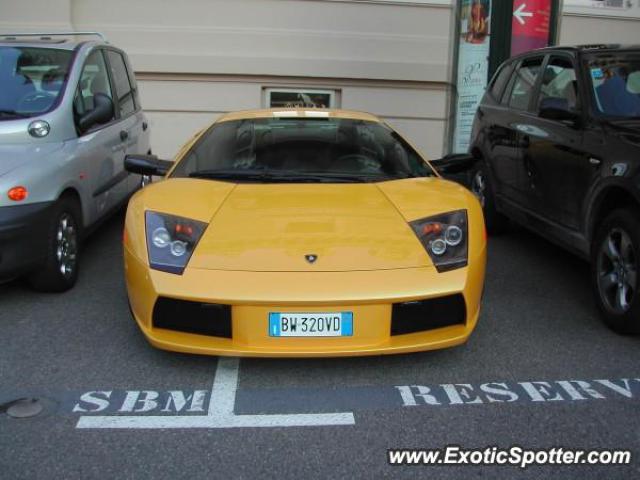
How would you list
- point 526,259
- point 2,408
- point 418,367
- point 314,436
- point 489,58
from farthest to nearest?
point 489,58, point 526,259, point 418,367, point 2,408, point 314,436

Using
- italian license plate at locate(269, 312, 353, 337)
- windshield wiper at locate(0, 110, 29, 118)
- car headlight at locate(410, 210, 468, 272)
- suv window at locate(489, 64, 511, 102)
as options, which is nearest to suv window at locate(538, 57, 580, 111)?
suv window at locate(489, 64, 511, 102)

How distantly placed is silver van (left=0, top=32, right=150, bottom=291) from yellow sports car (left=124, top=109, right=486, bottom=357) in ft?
2.84

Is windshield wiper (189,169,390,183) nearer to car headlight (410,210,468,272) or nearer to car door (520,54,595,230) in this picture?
car headlight (410,210,468,272)

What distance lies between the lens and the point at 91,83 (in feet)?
18.6

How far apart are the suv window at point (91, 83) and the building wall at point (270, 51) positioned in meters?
3.73

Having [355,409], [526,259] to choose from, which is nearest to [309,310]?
[355,409]

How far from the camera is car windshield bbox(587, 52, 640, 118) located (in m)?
4.59

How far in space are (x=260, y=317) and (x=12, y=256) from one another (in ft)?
6.26

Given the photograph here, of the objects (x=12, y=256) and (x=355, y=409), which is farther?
(x=12, y=256)

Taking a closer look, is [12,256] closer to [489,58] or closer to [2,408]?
[2,408]

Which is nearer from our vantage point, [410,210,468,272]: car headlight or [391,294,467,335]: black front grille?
[391,294,467,335]: black front grille

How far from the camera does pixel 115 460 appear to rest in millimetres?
2730

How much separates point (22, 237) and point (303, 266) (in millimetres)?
1993

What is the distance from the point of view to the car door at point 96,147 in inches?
203
